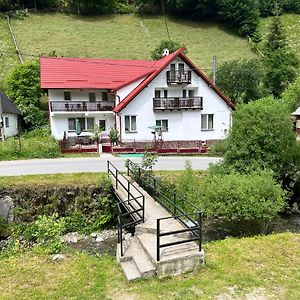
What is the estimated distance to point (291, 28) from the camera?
6538 centimetres

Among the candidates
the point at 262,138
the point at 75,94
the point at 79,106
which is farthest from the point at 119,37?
the point at 262,138

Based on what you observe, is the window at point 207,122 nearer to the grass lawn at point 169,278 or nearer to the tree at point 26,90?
the tree at point 26,90

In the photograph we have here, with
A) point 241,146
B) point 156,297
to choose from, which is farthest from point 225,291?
point 241,146

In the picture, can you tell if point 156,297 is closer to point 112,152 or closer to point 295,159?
point 295,159

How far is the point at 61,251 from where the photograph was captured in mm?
9898

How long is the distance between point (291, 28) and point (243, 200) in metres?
64.7

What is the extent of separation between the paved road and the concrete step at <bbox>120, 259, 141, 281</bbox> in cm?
960

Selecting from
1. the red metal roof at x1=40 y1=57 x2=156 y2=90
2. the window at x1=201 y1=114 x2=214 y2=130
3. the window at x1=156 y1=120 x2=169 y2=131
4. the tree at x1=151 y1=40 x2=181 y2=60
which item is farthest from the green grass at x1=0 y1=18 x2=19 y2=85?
the window at x1=201 y1=114 x2=214 y2=130

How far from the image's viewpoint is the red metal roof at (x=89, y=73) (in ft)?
97.2

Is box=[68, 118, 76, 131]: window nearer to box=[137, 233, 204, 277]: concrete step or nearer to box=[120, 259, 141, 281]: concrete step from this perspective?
box=[137, 233, 204, 277]: concrete step

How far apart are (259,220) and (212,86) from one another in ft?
63.2

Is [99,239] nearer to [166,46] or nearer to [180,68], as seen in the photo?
[180,68]

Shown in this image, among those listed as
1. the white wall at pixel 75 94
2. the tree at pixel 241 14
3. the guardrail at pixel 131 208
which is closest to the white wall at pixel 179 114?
the white wall at pixel 75 94

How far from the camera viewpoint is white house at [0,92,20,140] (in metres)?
28.3
